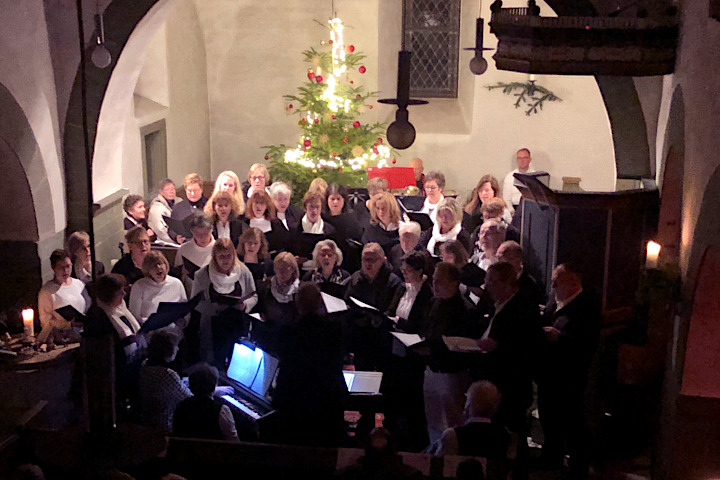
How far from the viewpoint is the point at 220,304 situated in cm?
698

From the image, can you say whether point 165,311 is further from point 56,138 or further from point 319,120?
point 319,120

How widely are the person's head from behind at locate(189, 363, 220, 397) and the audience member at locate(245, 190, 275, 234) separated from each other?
146 inches

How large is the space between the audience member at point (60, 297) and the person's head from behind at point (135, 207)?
2173 millimetres

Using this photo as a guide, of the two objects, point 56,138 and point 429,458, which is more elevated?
point 56,138

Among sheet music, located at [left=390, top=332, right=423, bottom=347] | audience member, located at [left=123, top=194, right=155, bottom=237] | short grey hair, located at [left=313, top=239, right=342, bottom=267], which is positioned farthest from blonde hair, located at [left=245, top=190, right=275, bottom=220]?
sheet music, located at [left=390, top=332, right=423, bottom=347]

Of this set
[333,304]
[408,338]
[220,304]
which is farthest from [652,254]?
[220,304]

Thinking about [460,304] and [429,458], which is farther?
[460,304]

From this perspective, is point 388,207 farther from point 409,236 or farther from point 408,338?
point 408,338

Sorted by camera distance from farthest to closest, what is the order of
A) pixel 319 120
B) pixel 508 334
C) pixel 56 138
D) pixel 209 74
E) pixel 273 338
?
pixel 209 74, pixel 319 120, pixel 56 138, pixel 273 338, pixel 508 334

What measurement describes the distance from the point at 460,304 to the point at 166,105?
7.57m

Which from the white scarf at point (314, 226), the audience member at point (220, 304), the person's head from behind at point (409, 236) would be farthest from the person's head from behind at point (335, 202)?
the audience member at point (220, 304)

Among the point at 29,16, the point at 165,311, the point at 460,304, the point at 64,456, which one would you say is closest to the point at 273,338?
the point at 165,311

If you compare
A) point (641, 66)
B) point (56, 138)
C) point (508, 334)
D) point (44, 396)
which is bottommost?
point (44, 396)

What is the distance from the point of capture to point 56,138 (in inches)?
331
